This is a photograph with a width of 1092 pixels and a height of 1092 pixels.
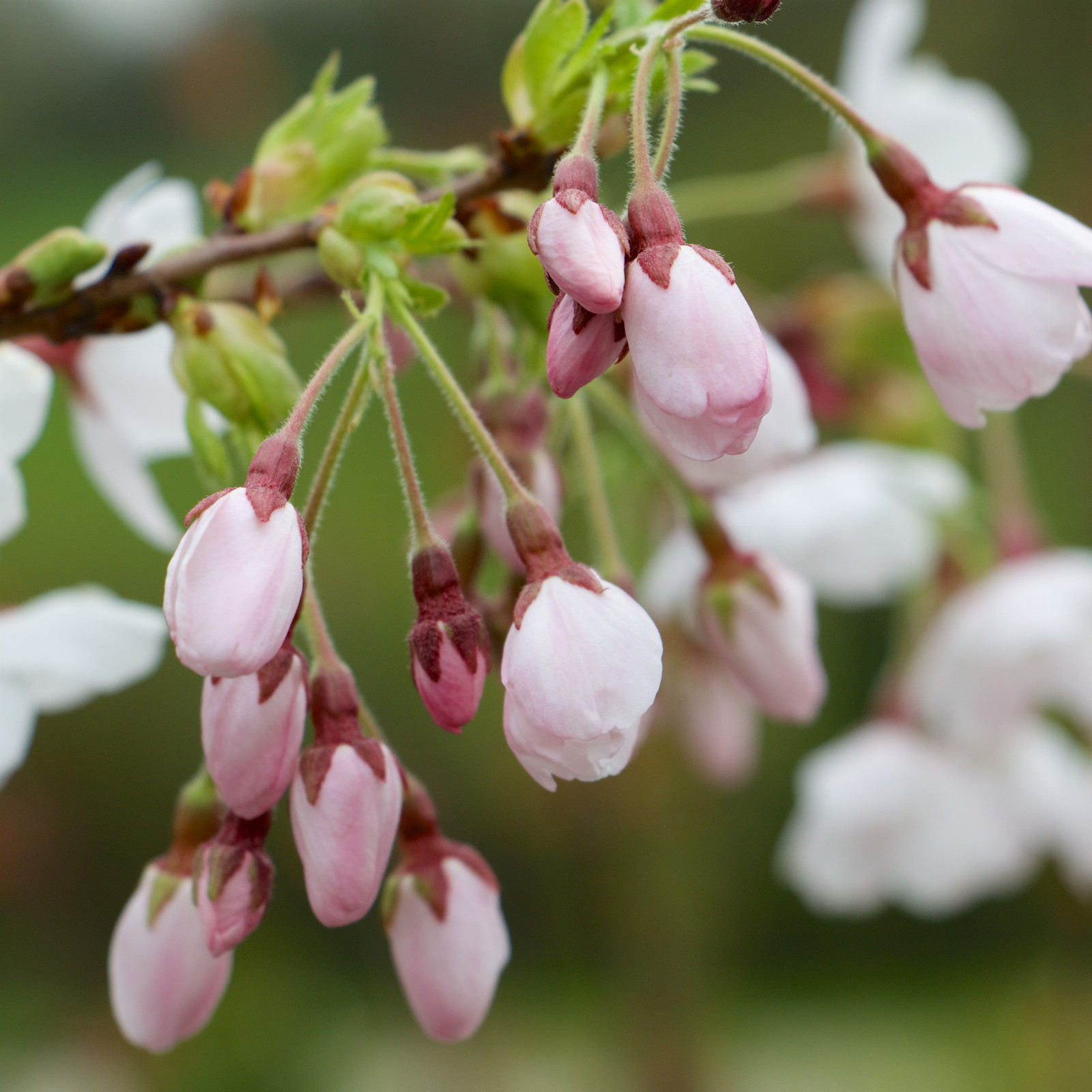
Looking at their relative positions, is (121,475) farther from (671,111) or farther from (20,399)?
(671,111)

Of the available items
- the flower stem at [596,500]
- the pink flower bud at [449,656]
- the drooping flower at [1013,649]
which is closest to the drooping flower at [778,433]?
the flower stem at [596,500]

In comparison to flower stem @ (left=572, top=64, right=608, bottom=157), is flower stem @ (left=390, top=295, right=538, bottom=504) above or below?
below

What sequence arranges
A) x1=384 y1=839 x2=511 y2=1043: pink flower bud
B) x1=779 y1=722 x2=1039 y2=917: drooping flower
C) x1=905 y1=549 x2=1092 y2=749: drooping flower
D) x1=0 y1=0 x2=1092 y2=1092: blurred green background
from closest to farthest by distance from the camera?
x1=384 y1=839 x2=511 y2=1043: pink flower bud → x1=905 y1=549 x2=1092 y2=749: drooping flower → x1=779 y1=722 x2=1039 y2=917: drooping flower → x1=0 y1=0 x2=1092 y2=1092: blurred green background

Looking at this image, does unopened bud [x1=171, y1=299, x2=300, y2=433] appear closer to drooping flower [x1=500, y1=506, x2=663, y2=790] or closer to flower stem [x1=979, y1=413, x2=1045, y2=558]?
drooping flower [x1=500, y1=506, x2=663, y2=790]


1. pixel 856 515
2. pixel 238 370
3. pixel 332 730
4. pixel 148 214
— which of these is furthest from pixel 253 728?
pixel 856 515

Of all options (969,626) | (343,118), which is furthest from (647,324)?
(969,626)

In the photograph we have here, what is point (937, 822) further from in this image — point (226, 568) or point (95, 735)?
point (95, 735)

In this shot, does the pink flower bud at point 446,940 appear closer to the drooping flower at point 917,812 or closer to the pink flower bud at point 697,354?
the pink flower bud at point 697,354

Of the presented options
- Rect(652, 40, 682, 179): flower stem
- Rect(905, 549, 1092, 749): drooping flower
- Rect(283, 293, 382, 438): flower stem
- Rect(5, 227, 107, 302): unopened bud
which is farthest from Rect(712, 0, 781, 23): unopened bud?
Rect(905, 549, 1092, 749): drooping flower
